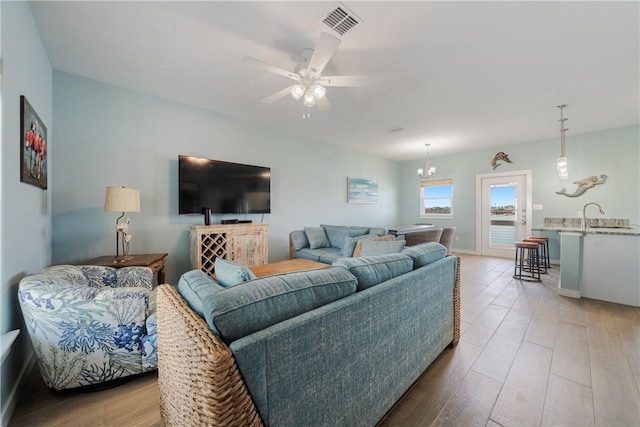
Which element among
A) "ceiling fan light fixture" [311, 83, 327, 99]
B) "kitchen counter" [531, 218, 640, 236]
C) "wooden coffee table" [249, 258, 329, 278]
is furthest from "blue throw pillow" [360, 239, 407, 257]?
"kitchen counter" [531, 218, 640, 236]

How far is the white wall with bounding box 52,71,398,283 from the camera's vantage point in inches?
106

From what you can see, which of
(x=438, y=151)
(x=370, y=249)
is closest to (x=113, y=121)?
(x=370, y=249)

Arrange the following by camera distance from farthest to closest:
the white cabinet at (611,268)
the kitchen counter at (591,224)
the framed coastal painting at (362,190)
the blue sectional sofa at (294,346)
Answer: the framed coastal painting at (362,190) → the kitchen counter at (591,224) → the white cabinet at (611,268) → the blue sectional sofa at (294,346)

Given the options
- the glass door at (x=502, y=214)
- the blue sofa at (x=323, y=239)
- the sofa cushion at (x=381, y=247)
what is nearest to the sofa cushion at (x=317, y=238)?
the blue sofa at (x=323, y=239)

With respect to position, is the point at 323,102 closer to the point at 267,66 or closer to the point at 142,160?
the point at 267,66

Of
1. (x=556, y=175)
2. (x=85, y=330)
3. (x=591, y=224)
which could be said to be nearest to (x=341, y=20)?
(x=85, y=330)

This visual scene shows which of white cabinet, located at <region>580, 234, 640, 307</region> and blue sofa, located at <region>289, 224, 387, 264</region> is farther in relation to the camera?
blue sofa, located at <region>289, 224, 387, 264</region>

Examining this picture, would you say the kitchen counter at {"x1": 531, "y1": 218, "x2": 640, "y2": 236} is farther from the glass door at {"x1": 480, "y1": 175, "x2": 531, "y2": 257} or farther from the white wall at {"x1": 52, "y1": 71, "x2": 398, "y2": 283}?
the white wall at {"x1": 52, "y1": 71, "x2": 398, "y2": 283}

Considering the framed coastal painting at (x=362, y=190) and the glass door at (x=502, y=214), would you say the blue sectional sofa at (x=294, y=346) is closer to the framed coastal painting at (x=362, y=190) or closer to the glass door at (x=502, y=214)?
the framed coastal painting at (x=362, y=190)

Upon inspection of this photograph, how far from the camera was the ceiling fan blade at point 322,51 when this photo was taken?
5.58ft

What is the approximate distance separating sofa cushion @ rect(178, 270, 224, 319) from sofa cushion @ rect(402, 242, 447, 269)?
126 centimetres

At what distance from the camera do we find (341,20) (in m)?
1.86

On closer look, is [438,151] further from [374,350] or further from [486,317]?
[374,350]

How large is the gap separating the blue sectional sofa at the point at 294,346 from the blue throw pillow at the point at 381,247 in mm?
1084
